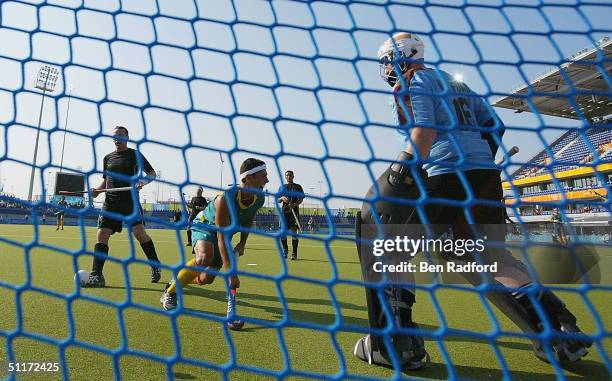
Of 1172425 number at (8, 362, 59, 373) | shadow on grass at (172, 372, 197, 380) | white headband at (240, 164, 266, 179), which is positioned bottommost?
shadow on grass at (172, 372, 197, 380)

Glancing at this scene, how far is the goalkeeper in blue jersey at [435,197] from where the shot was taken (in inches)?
81.0

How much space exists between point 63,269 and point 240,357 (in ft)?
13.0

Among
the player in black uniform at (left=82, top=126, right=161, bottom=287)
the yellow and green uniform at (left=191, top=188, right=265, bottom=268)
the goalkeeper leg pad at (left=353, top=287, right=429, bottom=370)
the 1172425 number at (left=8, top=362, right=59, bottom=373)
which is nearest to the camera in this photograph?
the 1172425 number at (left=8, top=362, right=59, bottom=373)

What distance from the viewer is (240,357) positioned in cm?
230

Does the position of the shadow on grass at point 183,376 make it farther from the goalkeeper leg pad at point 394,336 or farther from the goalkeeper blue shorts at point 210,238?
the goalkeeper blue shorts at point 210,238

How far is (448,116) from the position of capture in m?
2.19

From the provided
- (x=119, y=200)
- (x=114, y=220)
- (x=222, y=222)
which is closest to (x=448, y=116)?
(x=222, y=222)

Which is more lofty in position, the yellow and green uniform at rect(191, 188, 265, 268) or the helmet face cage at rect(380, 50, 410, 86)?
the helmet face cage at rect(380, 50, 410, 86)

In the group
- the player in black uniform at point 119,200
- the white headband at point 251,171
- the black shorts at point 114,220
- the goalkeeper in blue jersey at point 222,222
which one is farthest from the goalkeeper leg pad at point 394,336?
the black shorts at point 114,220

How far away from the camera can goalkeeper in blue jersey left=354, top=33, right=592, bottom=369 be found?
206cm

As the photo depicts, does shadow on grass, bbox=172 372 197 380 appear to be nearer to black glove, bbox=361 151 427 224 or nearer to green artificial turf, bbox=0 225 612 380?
green artificial turf, bbox=0 225 612 380

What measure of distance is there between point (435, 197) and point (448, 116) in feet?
1.33

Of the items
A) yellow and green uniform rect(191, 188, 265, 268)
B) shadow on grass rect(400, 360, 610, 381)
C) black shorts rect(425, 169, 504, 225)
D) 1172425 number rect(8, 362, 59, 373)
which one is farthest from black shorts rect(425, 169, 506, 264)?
1172425 number rect(8, 362, 59, 373)

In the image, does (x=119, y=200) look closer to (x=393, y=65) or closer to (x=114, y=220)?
(x=114, y=220)
